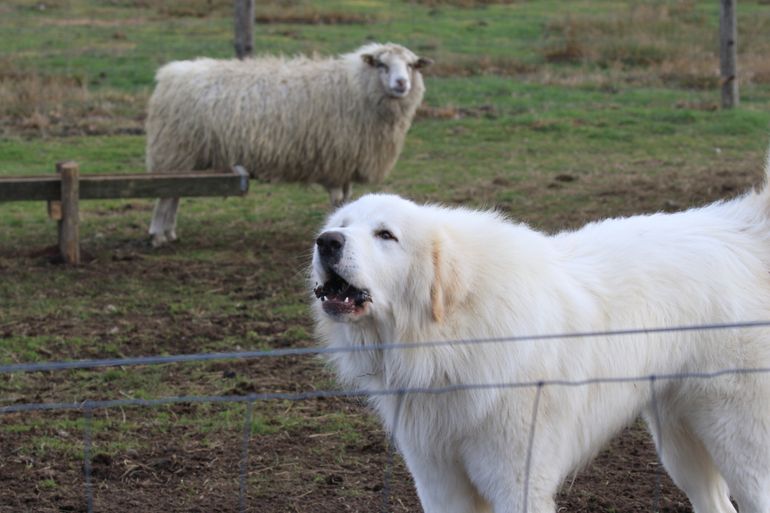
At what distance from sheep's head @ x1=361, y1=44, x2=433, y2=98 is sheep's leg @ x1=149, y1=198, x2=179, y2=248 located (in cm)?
224

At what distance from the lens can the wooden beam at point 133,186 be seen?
8.63 meters

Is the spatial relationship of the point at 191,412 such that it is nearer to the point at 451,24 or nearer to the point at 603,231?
the point at 603,231

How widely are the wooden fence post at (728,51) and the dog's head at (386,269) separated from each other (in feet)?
39.3

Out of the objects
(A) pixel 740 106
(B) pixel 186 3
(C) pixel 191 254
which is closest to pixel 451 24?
(B) pixel 186 3

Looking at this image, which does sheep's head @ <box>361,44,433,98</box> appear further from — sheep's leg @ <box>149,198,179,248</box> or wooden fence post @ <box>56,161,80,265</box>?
wooden fence post @ <box>56,161,80,265</box>

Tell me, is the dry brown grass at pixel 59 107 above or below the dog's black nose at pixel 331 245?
below

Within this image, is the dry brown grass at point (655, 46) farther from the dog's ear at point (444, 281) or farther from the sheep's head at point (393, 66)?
the dog's ear at point (444, 281)

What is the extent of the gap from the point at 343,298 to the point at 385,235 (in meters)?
0.26

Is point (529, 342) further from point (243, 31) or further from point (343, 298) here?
point (243, 31)

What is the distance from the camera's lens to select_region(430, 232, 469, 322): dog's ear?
3686mm

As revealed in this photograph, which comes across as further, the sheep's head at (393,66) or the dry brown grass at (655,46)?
the dry brown grass at (655,46)

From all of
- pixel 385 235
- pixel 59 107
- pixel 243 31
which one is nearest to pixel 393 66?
pixel 243 31

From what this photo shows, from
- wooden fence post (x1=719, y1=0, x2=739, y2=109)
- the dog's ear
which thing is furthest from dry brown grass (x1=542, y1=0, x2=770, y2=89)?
the dog's ear

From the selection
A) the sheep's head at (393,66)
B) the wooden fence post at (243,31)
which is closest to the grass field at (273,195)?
the sheep's head at (393,66)
